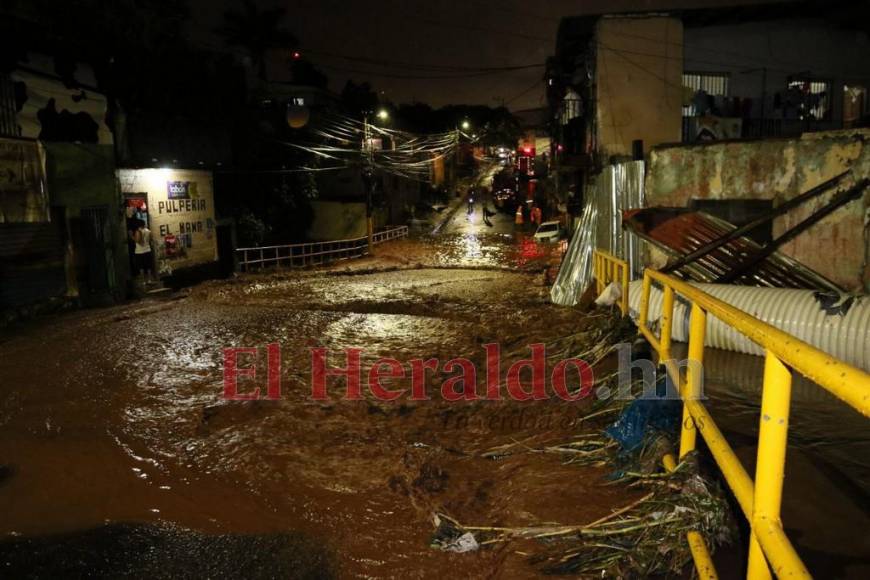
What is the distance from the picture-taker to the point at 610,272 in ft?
34.5

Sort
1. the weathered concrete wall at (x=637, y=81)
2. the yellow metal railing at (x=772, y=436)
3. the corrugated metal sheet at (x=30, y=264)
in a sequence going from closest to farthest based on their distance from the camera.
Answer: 1. the yellow metal railing at (x=772, y=436)
2. the corrugated metal sheet at (x=30, y=264)
3. the weathered concrete wall at (x=637, y=81)

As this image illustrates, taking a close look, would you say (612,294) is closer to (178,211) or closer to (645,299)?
(645,299)

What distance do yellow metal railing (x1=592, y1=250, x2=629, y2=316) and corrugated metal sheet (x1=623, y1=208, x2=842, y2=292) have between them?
80 centimetres

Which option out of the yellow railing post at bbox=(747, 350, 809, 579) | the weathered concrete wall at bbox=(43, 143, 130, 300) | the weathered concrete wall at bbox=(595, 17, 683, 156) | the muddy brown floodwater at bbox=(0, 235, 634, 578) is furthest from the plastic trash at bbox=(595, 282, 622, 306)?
the weathered concrete wall at bbox=(43, 143, 130, 300)

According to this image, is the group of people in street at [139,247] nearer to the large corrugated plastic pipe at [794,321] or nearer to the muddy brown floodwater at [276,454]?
the muddy brown floodwater at [276,454]

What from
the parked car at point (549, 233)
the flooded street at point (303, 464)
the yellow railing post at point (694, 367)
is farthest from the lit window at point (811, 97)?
the yellow railing post at point (694, 367)

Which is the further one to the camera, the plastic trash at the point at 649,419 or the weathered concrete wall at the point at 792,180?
the weathered concrete wall at the point at 792,180

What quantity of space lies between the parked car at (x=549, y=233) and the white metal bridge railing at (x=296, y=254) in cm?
961

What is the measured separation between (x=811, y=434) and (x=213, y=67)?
74.2ft

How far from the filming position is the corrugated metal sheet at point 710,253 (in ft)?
31.4

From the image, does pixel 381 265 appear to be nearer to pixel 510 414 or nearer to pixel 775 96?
pixel 775 96

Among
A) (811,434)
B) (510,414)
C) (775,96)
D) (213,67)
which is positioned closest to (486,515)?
(510,414)

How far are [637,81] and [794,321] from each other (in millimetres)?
10930

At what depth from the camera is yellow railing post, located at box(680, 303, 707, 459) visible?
3336 mm
